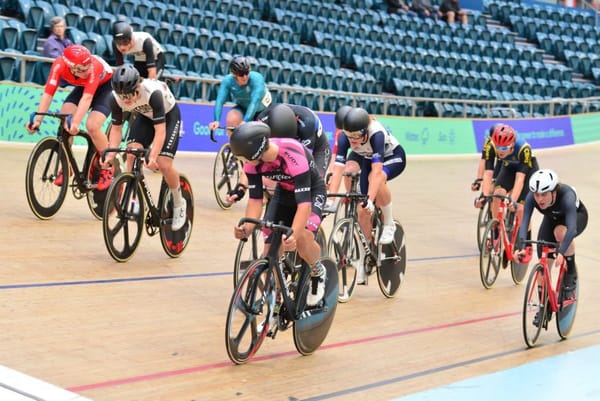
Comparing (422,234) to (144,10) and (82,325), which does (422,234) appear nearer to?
(82,325)

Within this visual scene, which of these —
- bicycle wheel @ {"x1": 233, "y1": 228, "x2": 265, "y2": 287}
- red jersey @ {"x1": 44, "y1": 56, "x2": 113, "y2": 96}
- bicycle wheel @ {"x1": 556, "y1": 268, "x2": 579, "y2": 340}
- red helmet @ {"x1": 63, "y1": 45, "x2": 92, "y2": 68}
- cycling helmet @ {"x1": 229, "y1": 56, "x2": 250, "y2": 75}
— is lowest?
bicycle wheel @ {"x1": 556, "y1": 268, "x2": 579, "y2": 340}

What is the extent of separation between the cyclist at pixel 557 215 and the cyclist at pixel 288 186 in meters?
1.81

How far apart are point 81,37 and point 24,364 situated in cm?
896

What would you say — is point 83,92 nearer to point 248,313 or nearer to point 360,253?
point 360,253

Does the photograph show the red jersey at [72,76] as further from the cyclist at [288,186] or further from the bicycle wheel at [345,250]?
the cyclist at [288,186]

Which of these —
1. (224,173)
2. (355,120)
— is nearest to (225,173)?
(224,173)

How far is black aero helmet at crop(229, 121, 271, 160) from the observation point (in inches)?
187

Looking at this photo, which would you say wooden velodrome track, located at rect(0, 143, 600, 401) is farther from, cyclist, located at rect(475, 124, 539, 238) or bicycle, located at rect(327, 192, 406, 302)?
cyclist, located at rect(475, 124, 539, 238)

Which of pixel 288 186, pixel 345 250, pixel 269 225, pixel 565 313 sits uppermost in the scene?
pixel 288 186

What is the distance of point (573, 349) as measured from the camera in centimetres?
668

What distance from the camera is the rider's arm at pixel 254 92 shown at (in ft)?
29.7

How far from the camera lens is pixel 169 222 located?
743 cm

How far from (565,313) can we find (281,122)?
8.34ft

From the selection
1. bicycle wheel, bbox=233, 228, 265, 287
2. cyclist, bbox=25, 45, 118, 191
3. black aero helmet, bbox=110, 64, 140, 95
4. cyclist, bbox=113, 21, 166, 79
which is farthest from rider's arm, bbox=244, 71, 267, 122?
bicycle wheel, bbox=233, 228, 265, 287
